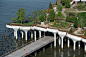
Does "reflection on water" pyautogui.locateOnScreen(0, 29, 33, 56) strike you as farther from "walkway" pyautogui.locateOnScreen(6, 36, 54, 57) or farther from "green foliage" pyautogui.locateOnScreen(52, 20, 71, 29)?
"green foliage" pyautogui.locateOnScreen(52, 20, 71, 29)

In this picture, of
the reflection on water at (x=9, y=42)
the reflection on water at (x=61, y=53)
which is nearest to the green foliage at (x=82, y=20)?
the reflection on water at (x=61, y=53)

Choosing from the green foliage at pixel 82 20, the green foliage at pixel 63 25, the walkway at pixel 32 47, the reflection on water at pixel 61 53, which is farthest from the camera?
the green foliage at pixel 82 20

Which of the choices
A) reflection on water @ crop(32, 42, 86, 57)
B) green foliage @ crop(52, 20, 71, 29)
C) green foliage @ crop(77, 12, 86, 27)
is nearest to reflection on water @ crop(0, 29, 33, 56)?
reflection on water @ crop(32, 42, 86, 57)

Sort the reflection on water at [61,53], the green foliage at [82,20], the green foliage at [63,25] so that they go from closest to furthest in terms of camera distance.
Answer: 1. the reflection on water at [61,53]
2. the green foliage at [63,25]
3. the green foliage at [82,20]

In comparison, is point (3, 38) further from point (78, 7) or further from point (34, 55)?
point (78, 7)

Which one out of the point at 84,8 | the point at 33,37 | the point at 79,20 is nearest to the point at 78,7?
the point at 84,8

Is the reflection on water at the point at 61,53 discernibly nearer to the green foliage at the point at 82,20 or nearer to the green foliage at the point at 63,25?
the green foliage at the point at 63,25

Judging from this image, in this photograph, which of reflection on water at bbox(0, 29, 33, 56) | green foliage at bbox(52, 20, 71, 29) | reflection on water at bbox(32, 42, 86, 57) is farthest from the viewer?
green foliage at bbox(52, 20, 71, 29)

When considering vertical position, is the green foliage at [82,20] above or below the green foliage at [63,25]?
above

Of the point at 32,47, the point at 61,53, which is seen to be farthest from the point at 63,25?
the point at 32,47

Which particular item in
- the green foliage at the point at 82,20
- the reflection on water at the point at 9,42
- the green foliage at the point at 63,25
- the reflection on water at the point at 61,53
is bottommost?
the reflection on water at the point at 61,53

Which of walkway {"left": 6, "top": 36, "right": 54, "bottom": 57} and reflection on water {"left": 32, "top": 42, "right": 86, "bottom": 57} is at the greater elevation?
walkway {"left": 6, "top": 36, "right": 54, "bottom": 57}

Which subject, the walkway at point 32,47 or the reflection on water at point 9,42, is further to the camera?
the reflection on water at point 9,42

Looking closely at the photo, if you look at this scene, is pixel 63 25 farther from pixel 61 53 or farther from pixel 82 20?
pixel 61 53
